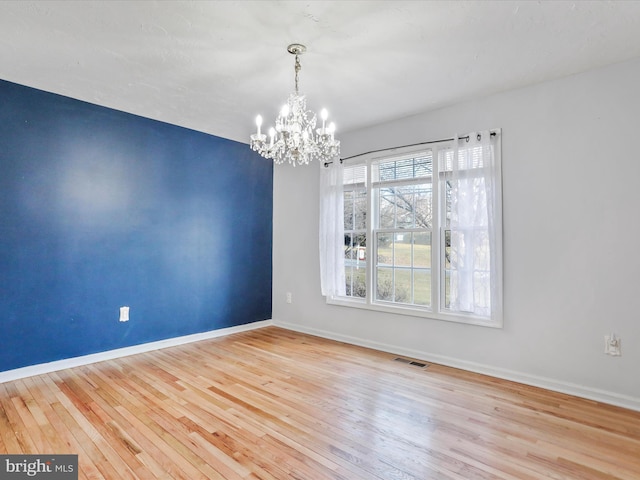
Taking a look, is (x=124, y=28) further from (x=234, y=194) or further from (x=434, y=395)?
(x=434, y=395)

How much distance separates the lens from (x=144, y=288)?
3846 mm

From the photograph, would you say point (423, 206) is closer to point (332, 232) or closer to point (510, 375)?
point (332, 232)

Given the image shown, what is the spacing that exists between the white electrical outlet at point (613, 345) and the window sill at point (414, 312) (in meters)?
0.73

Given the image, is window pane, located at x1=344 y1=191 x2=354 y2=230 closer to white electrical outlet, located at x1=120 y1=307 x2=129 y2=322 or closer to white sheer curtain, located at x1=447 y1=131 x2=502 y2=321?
white sheer curtain, located at x1=447 y1=131 x2=502 y2=321

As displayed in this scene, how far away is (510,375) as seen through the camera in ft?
10.1

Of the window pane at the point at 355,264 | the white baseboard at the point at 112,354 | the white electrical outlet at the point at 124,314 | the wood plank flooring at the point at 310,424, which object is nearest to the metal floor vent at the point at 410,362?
the wood plank flooring at the point at 310,424

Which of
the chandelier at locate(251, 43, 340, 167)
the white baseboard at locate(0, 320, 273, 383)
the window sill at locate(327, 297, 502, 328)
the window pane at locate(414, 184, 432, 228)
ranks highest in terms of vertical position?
the chandelier at locate(251, 43, 340, 167)

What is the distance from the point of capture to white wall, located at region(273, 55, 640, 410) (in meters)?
2.62

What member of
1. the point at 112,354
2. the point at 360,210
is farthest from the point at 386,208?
the point at 112,354

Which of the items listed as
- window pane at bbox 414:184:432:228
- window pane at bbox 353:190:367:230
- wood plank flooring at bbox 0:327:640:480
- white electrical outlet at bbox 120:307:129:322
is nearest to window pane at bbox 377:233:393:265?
window pane at bbox 353:190:367:230

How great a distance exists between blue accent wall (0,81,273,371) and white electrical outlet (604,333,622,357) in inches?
149

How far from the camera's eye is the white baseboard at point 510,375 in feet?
8.54

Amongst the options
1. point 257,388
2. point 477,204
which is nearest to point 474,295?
point 477,204

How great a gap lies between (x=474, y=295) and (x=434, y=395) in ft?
3.24
